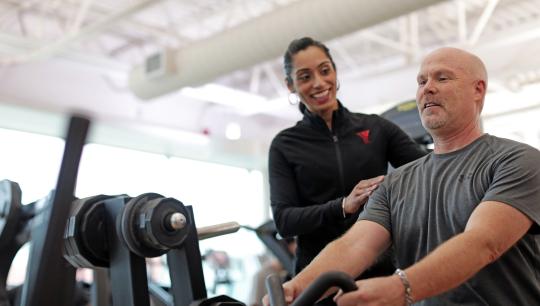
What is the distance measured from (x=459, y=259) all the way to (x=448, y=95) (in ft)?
1.64

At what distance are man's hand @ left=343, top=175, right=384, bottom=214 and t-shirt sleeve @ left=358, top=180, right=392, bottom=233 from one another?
0.07ft

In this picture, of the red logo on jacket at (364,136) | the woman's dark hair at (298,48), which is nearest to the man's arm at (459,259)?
the red logo on jacket at (364,136)

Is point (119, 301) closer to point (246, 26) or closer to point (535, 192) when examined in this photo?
point (535, 192)

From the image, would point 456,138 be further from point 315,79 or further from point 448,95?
point 315,79

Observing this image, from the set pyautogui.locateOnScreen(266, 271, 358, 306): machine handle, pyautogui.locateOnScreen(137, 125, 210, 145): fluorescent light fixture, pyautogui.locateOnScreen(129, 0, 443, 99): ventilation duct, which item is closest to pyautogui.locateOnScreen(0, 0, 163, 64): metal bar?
pyautogui.locateOnScreen(129, 0, 443, 99): ventilation duct

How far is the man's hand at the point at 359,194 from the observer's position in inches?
72.2

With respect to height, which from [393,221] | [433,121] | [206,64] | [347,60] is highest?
[347,60]

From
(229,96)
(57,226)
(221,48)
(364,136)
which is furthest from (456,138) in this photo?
(229,96)

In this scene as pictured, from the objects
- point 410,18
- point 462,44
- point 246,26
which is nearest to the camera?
point 246,26

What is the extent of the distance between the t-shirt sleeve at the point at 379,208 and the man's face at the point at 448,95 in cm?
25

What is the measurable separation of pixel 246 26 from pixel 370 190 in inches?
159

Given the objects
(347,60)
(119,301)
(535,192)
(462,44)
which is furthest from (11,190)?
(347,60)

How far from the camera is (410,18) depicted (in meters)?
7.32

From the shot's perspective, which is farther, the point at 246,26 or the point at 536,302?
the point at 246,26
